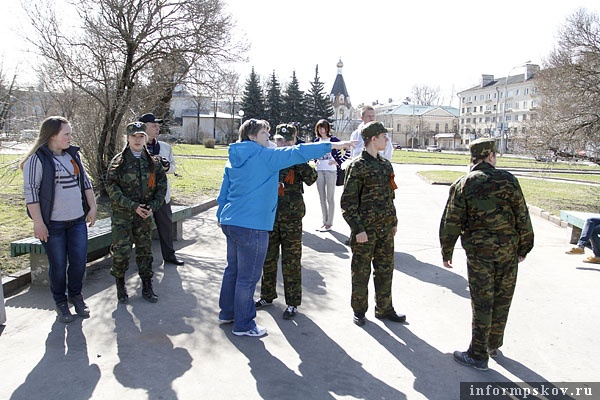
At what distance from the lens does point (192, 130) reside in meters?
72.3

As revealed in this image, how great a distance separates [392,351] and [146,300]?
274cm

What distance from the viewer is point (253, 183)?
12.4ft

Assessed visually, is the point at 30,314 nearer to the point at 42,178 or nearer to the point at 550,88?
the point at 42,178

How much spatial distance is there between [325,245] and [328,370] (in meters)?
4.24

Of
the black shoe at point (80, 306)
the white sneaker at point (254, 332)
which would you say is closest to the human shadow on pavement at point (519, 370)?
the white sneaker at point (254, 332)

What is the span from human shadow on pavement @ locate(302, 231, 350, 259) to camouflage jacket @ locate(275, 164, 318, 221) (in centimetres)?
260

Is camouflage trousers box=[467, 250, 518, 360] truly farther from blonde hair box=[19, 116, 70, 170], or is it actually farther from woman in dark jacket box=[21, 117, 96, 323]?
blonde hair box=[19, 116, 70, 170]

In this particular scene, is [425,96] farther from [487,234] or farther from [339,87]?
[487,234]

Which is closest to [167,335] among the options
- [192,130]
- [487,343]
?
[487,343]

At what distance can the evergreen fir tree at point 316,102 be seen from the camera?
6456 cm

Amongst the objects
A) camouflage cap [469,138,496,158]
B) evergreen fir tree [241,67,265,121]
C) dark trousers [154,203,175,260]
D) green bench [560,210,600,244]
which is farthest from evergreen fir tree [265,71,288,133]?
camouflage cap [469,138,496,158]

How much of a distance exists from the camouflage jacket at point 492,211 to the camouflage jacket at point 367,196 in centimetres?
80

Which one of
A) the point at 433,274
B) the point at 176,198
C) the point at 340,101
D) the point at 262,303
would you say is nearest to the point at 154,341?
the point at 262,303

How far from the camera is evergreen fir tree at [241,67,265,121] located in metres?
60.8
